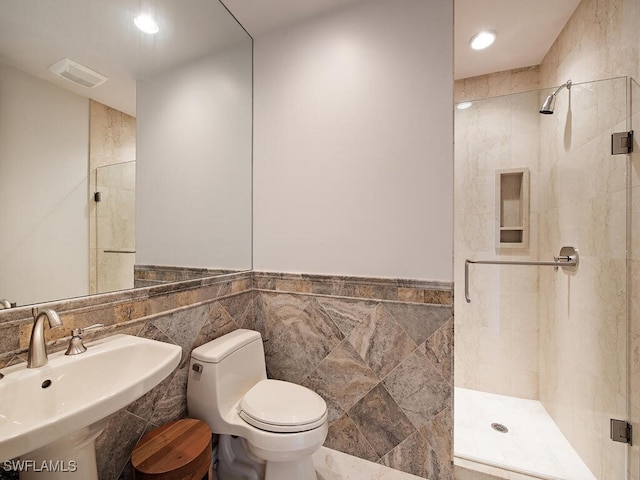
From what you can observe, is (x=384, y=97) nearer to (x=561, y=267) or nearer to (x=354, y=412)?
(x=561, y=267)

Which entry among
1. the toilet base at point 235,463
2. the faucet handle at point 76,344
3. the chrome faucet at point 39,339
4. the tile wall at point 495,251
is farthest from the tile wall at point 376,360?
the chrome faucet at point 39,339

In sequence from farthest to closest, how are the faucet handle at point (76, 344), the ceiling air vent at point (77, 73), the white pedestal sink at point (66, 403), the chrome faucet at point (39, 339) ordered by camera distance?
the ceiling air vent at point (77, 73), the faucet handle at point (76, 344), the chrome faucet at point (39, 339), the white pedestal sink at point (66, 403)

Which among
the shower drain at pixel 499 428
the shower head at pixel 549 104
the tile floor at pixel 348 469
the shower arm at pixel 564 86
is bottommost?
the tile floor at pixel 348 469

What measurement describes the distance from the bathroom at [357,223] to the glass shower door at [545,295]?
143 mm

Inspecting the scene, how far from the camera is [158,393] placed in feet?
4.34

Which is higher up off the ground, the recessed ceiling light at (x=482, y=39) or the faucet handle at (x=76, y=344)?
the recessed ceiling light at (x=482, y=39)

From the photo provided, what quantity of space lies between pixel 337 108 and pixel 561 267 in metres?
1.66

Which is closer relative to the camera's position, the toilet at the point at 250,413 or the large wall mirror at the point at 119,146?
the large wall mirror at the point at 119,146

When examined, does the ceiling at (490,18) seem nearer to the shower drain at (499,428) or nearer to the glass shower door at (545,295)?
the glass shower door at (545,295)

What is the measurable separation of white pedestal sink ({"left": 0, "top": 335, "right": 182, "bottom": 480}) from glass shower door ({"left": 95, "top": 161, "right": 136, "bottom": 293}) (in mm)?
286

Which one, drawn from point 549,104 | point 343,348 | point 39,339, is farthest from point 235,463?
point 549,104

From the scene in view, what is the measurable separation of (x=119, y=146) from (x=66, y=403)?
40.1 inches

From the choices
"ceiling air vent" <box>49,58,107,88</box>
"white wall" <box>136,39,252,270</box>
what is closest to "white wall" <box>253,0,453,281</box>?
"white wall" <box>136,39,252,270</box>

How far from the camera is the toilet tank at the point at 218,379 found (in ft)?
4.50
